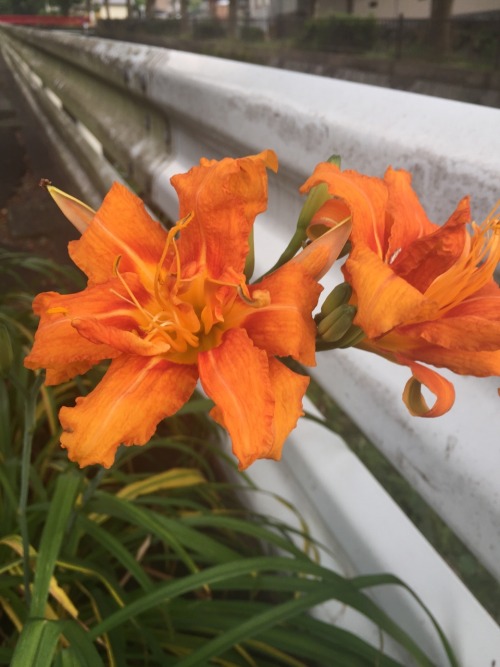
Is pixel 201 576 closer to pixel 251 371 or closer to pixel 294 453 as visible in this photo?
pixel 294 453

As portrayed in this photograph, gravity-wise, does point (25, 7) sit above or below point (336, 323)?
above

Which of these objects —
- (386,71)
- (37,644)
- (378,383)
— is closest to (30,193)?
(386,71)

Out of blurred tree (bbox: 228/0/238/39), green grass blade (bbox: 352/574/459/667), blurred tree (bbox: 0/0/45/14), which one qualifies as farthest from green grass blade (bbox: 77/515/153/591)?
blurred tree (bbox: 0/0/45/14)

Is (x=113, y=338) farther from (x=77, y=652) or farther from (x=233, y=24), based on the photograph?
(x=233, y=24)

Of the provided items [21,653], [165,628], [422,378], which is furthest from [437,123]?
[165,628]

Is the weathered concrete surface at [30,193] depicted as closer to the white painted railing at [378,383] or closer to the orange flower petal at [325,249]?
the white painted railing at [378,383]
